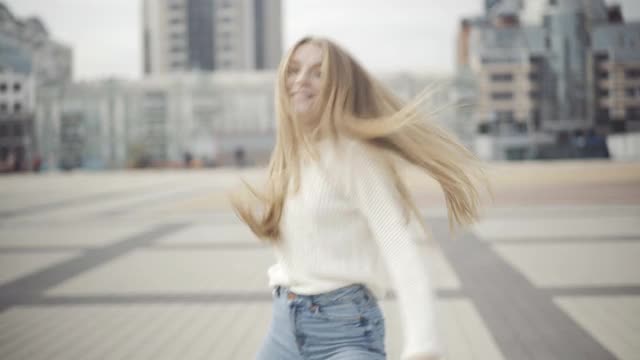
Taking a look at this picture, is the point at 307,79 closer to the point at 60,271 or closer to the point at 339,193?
the point at 339,193

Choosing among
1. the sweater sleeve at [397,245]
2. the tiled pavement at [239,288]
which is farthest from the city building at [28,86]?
the sweater sleeve at [397,245]

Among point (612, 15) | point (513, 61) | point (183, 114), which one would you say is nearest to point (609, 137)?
point (612, 15)

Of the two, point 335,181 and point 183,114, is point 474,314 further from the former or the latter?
point 183,114

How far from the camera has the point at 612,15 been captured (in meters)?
42.2

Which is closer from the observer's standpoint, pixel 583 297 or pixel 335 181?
pixel 335 181

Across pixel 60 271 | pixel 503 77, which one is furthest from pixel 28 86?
pixel 60 271

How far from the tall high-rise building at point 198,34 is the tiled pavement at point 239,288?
3611 inches

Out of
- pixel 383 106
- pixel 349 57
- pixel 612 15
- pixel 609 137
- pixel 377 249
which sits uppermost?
pixel 612 15

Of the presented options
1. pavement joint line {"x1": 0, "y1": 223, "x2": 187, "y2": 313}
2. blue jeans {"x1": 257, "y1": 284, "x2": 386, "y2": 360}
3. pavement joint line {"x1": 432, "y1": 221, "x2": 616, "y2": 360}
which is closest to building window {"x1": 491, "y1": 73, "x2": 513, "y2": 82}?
pavement joint line {"x1": 0, "y1": 223, "x2": 187, "y2": 313}

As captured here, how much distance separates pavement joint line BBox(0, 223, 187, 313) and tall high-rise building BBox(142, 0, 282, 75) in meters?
92.0

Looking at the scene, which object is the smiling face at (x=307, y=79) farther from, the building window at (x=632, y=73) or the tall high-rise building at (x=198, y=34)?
the tall high-rise building at (x=198, y=34)

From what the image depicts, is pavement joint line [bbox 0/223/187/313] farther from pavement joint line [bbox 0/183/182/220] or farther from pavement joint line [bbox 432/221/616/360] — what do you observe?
pavement joint line [bbox 0/183/182/220]

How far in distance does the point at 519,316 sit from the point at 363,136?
354 centimetres

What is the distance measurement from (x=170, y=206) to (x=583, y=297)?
10.8 meters
